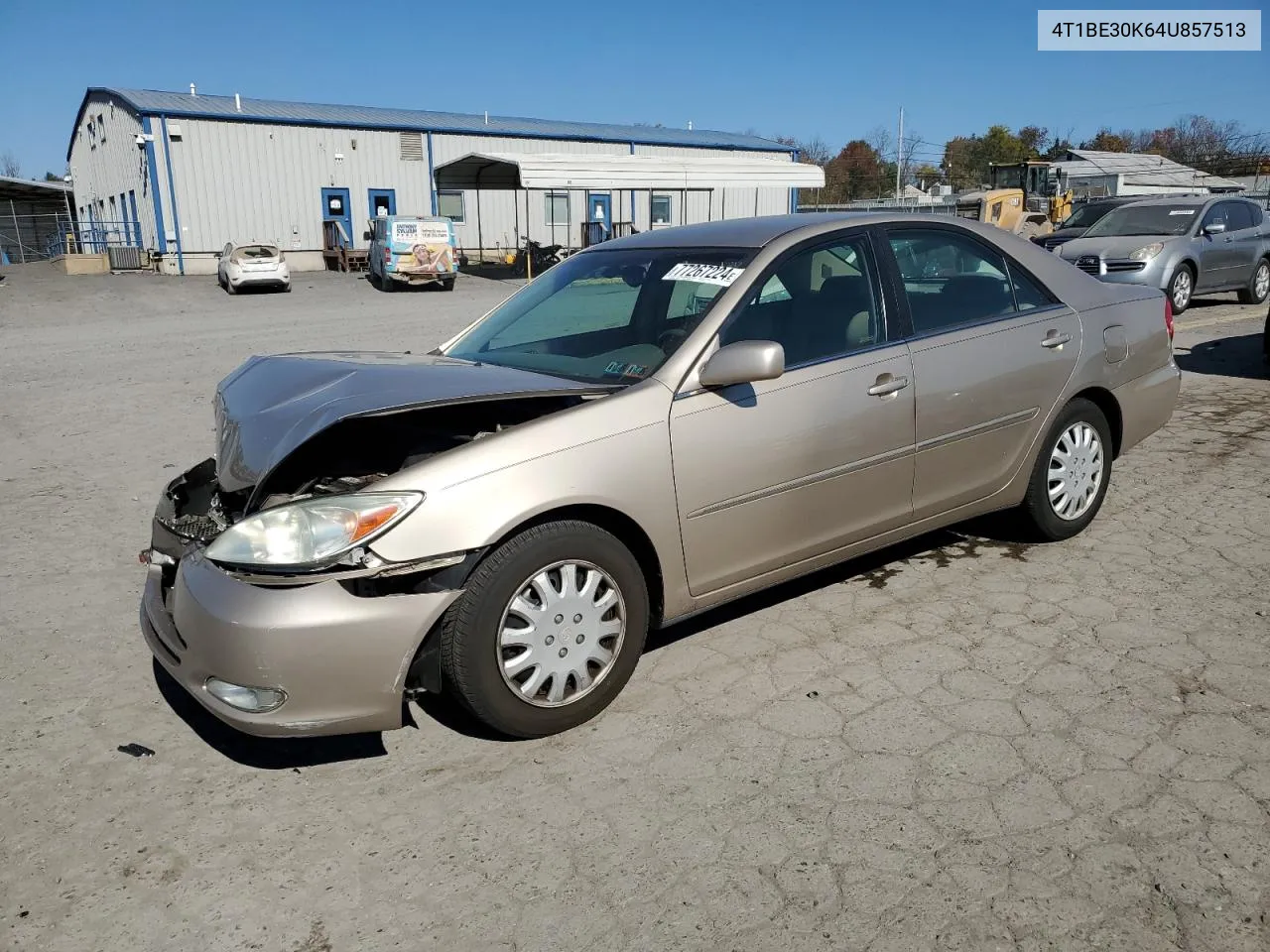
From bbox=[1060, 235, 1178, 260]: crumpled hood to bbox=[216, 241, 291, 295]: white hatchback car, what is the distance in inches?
762

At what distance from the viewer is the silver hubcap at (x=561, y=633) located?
295 cm

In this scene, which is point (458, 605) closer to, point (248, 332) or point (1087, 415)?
point (1087, 415)

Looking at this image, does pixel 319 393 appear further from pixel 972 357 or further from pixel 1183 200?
pixel 1183 200

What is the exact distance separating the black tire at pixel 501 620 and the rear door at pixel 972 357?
149 centimetres

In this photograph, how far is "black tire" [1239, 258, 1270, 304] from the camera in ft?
48.8

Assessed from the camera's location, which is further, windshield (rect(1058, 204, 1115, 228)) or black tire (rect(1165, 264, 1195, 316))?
windshield (rect(1058, 204, 1115, 228))

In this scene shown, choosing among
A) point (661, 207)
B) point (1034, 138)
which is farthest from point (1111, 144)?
point (661, 207)

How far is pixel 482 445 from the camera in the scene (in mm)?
2896

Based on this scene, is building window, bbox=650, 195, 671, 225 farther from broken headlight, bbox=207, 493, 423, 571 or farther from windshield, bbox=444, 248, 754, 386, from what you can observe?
broken headlight, bbox=207, 493, 423, 571

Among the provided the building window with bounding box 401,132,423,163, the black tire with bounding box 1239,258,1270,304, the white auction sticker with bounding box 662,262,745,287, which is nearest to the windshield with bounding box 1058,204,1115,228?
the black tire with bounding box 1239,258,1270,304

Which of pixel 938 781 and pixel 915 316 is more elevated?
pixel 915 316

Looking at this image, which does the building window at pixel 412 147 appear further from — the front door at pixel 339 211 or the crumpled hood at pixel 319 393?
the crumpled hood at pixel 319 393

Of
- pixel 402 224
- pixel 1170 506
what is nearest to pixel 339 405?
pixel 1170 506

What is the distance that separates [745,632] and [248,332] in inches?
559
